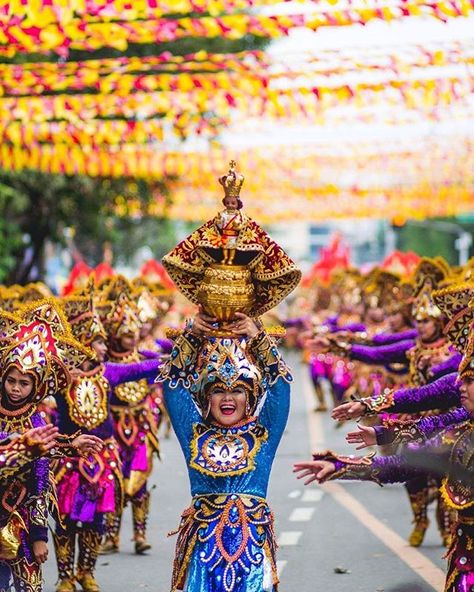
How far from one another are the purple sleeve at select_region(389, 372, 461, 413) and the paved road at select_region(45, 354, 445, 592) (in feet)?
8.73

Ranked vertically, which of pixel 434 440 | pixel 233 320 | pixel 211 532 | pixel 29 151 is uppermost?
pixel 29 151

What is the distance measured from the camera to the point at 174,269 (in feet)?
27.8

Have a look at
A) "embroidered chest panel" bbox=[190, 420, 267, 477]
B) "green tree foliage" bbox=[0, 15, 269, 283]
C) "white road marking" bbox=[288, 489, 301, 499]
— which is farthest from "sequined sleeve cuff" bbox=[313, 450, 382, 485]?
"green tree foliage" bbox=[0, 15, 269, 283]

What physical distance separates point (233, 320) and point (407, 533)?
5.60 m

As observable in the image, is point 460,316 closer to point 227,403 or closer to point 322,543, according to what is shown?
point 227,403

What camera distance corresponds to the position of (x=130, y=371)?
1133 centimetres

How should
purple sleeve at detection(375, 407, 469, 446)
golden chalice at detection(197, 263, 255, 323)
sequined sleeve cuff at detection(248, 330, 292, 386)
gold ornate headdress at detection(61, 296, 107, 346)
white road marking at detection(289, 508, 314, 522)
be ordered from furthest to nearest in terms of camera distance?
white road marking at detection(289, 508, 314, 522) < gold ornate headdress at detection(61, 296, 107, 346) < sequined sleeve cuff at detection(248, 330, 292, 386) < golden chalice at detection(197, 263, 255, 323) < purple sleeve at detection(375, 407, 469, 446)

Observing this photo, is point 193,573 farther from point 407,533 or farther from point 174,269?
point 407,533

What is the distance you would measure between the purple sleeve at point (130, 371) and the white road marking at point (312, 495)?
4.50 metres

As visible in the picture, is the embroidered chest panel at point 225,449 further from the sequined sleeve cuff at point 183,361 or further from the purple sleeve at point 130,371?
the purple sleeve at point 130,371

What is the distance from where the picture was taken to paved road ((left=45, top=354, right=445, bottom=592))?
1121 centimetres

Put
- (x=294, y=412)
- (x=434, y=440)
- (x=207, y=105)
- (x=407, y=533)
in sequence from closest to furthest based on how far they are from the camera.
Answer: (x=434, y=440) → (x=407, y=533) → (x=207, y=105) → (x=294, y=412)

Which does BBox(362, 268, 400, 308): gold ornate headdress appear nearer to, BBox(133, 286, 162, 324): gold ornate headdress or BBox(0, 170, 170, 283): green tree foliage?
BBox(133, 286, 162, 324): gold ornate headdress

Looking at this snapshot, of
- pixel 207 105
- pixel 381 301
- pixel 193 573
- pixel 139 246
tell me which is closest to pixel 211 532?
pixel 193 573
